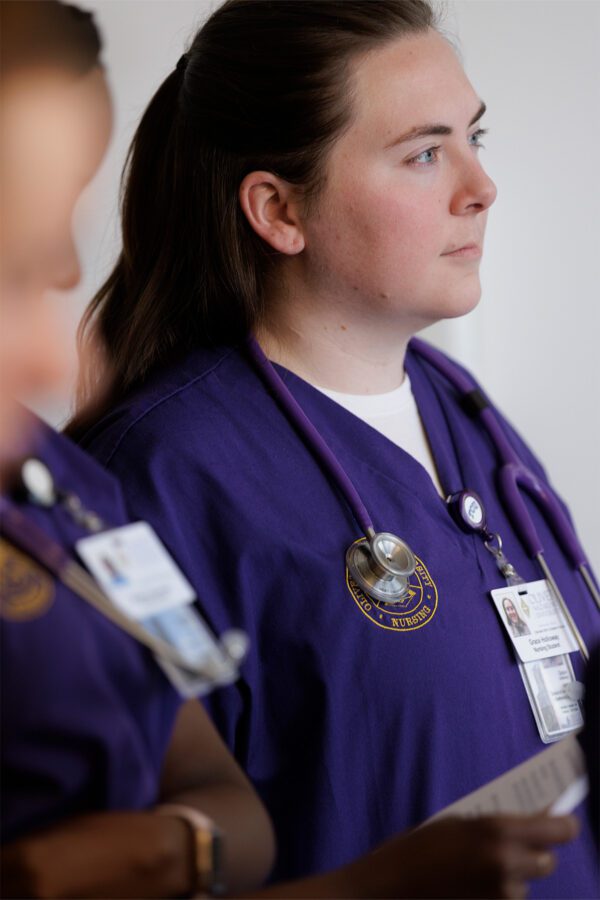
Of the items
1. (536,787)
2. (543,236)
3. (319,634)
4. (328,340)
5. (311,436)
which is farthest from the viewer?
(543,236)

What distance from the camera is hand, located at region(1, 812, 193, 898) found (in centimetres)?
89

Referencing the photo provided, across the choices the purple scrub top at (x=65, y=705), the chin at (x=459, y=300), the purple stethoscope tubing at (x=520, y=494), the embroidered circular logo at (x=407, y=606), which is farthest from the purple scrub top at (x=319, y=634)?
the purple scrub top at (x=65, y=705)

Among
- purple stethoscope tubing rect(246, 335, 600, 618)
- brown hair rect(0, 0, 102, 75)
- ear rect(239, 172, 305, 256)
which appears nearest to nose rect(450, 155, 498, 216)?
ear rect(239, 172, 305, 256)

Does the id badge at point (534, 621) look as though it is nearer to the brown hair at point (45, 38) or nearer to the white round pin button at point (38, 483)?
the white round pin button at point (38, 483)

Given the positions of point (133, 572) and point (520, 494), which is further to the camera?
point (520, 494)

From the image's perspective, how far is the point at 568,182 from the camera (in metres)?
2.38

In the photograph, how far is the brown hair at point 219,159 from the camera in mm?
1488

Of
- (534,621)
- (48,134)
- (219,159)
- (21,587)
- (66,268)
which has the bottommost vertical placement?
(534,621)

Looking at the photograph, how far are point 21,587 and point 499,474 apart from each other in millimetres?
905

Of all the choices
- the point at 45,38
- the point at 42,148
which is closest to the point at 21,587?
the point at 42,148

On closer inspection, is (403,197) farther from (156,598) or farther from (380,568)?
(156,598)

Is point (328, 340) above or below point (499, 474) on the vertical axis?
above

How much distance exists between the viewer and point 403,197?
4.88 ft

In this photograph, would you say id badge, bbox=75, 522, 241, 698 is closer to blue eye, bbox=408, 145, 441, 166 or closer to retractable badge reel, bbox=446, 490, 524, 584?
retractable badge reel, bbox=446, 490, 524, 584
